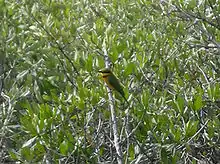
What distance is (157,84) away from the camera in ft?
9.74

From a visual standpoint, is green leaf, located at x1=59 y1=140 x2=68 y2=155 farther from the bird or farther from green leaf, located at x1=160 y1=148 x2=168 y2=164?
green leaf, located at x1=160 y1=148 x2=168 y2=164

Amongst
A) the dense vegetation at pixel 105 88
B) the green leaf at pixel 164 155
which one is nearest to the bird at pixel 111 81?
the dense vegetation at pixel 105 88

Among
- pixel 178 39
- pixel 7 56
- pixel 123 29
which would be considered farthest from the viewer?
pixel 123 29

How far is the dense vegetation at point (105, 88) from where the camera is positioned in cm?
234

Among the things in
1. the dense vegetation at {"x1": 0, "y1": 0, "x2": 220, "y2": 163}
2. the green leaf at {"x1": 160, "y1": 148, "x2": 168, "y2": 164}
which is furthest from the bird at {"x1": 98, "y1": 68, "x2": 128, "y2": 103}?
the green leaf at {"x1": 160, "y1": 148, "x2": 168, "y2": 164}

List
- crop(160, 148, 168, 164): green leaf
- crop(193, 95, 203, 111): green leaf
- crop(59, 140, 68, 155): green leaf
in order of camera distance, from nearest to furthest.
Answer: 1. crop(59, 140, 68, 155): green leaf
2. crop(160, 148, 168, 164): green leaf
3. crop(193, 95, 203, 111): green leaf

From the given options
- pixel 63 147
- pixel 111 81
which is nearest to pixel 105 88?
pixel 111 81

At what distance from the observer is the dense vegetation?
2340mm

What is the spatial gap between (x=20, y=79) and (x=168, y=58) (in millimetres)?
922

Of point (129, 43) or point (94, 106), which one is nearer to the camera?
point (94, 106)

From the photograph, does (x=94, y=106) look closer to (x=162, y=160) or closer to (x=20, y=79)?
(x=162, y=160)

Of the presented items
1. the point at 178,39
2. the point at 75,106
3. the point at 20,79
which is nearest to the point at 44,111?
the point at 75,106

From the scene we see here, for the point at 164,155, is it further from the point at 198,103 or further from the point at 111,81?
the point at 111,81

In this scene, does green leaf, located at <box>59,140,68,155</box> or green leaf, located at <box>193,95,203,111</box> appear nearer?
green leaf, located at <box>59,140,68,155</box>
